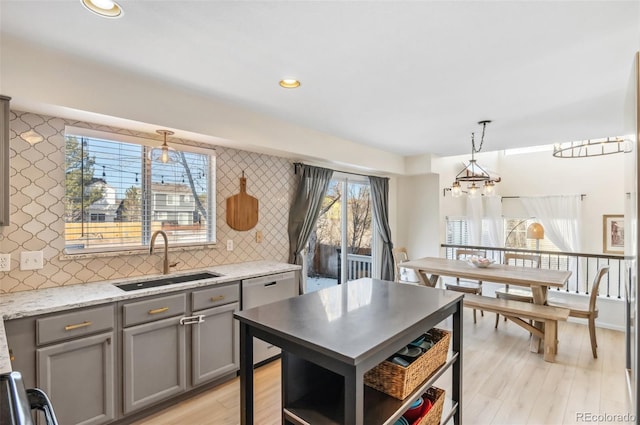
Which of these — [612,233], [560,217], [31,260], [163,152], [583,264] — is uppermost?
[163,152]

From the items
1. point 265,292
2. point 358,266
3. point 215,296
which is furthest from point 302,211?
point 358,266

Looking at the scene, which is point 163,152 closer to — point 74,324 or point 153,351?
point 74,324

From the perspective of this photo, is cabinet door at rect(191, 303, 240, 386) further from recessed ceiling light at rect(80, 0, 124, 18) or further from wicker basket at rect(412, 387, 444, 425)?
recessed ceiling light at rect(80, 0, 124, 18)

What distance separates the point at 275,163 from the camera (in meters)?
3.90

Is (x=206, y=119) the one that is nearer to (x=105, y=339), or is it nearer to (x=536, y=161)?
(x=105, y=339)

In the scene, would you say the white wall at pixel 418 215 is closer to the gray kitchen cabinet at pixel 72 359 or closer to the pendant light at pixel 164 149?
the pendant light at pixel 164 149

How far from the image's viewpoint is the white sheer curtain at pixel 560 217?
22.7 feet

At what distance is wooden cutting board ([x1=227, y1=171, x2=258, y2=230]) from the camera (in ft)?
11.3

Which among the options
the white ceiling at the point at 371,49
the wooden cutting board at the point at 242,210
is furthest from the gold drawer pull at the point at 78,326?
the white ceiling at the point at 371,49

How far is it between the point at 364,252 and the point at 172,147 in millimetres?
3580

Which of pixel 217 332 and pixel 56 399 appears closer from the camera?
pixel 56 399

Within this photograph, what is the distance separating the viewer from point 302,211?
4.11 m

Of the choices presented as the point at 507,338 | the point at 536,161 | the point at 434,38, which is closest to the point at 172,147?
the point at 434,38

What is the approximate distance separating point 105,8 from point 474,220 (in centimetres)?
723
